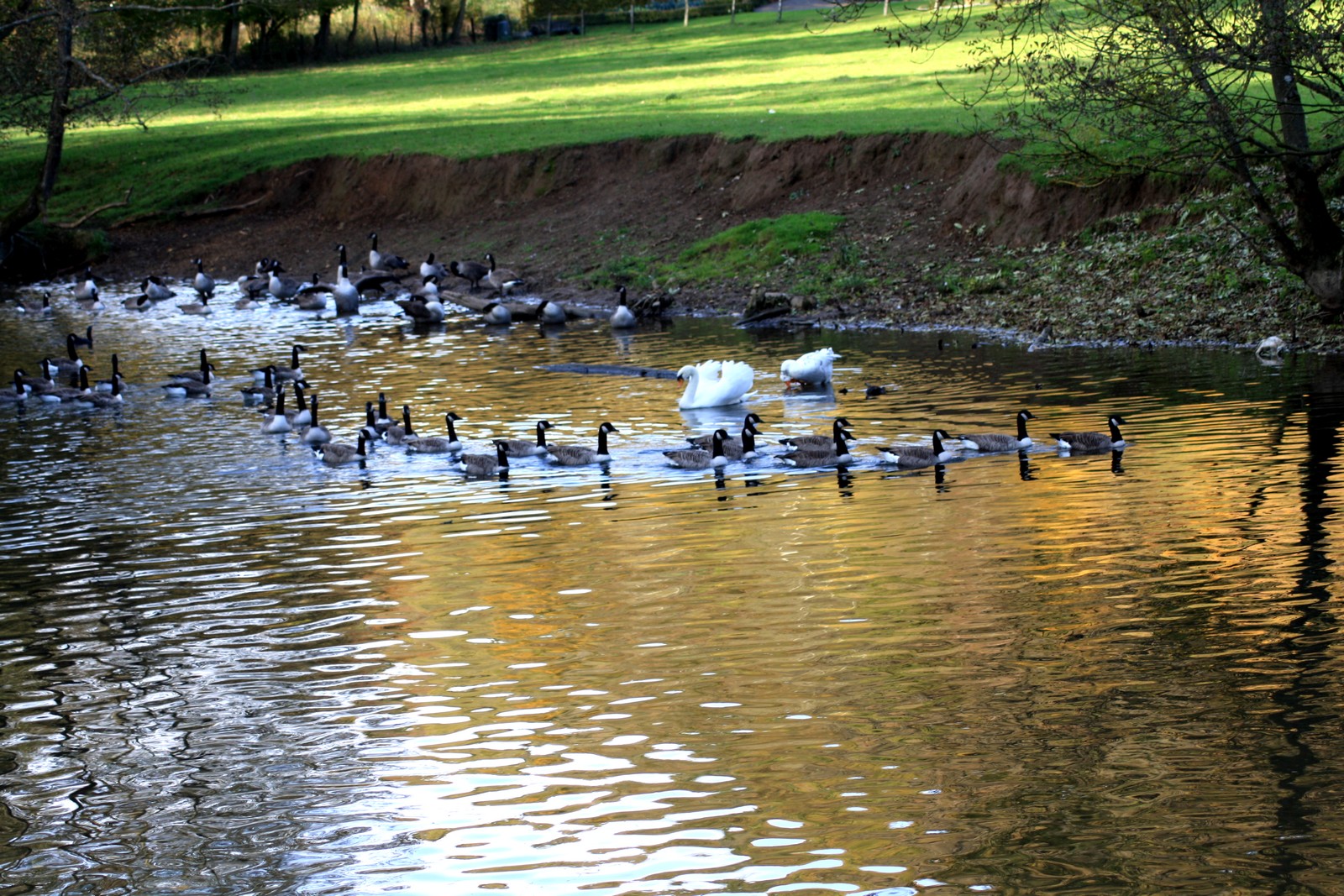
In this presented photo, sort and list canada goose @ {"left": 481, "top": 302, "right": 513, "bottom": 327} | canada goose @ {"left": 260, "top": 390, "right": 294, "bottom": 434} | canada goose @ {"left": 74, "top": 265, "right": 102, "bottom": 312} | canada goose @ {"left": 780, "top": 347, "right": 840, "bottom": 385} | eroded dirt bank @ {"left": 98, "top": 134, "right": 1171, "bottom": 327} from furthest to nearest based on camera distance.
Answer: canada goose @ {"left": 74, "top": 265, "right": 102, "bottom": 312}
canada goose @ {"left": 481, "top": 302, "right": 513, "bottom": 327}
eroded dirt bank @ {"left": 98, "top": 134, "right": 1171, "bottom": 327}
canada goose @ {"left": 780, "top": 347, "right": 840, "bottom": 385}
canada goose @ {"left": 260, "top": 390, "right": 294, "bottom": 434}

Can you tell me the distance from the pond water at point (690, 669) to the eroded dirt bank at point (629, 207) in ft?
46.2

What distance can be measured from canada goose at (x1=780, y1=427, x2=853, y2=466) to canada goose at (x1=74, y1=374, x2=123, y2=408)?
14.6 metres

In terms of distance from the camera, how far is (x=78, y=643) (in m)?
13.1

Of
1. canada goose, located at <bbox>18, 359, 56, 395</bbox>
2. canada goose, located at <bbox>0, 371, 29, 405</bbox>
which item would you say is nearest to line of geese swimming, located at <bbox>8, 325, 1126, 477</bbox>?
canada goose, located at <bbox>18, 359, 56, 395</bbox>

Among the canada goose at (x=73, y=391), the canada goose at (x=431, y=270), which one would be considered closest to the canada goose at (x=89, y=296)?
the canada goose at (x=431, y=270)

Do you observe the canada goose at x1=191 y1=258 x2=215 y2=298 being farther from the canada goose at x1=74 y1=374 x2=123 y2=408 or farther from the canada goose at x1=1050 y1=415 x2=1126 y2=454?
the canada goose at x1=1050 y1=415 x2=1126 y2=454

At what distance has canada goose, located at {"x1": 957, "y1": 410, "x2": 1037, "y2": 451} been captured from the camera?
63.9 feet

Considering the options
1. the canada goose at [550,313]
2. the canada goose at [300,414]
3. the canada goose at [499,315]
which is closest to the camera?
the canada goose at [300,414]

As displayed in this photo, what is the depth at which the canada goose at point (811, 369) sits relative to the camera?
974 inches

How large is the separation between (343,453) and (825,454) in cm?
740

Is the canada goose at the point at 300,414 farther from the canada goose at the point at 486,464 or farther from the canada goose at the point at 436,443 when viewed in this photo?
the canada goose at the point at 486,464

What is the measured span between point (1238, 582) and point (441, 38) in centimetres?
10178

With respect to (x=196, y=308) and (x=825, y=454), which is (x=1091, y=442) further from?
(x=196, y=308)

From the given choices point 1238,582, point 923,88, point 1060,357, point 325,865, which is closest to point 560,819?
point 325,865
